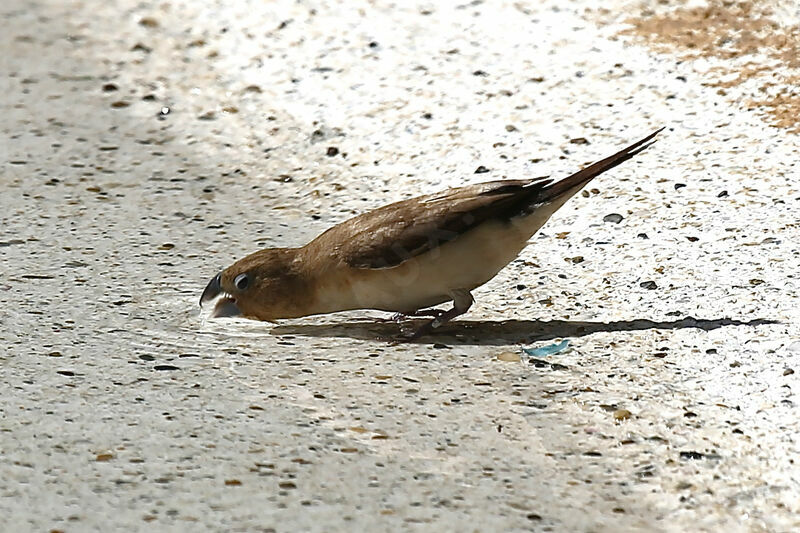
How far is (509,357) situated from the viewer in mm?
4383

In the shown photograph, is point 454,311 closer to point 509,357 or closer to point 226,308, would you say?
point 509,357

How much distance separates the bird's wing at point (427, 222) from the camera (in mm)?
4344

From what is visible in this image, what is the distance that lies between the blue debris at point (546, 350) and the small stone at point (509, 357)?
44mm

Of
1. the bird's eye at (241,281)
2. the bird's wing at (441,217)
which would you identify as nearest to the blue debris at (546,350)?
the bird's wing at (441,217)

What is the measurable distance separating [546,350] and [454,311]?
0.35 metres

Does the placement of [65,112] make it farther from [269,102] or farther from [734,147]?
[734,147]

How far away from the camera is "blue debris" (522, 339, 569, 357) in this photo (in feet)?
14.4

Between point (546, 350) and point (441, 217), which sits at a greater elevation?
point (441, 217)

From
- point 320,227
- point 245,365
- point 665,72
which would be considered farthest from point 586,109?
point 245,365

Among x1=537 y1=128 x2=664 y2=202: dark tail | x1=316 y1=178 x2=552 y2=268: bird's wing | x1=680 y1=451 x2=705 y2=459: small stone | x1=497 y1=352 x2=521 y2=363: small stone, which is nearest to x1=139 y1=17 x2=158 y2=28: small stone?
x1=316 y1=178 x2=552 y2=268: bird's wing

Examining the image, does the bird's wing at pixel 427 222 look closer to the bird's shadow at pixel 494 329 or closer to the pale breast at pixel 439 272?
the pale breast at pixel 439 272

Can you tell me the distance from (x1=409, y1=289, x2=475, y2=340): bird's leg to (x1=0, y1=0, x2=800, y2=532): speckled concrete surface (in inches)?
2.7

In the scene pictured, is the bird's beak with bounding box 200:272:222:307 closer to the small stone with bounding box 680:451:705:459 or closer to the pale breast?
the pale breast

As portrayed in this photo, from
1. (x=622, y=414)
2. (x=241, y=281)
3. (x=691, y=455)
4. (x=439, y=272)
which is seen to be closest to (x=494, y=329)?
(x=439, y=272)
